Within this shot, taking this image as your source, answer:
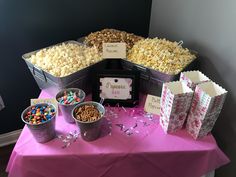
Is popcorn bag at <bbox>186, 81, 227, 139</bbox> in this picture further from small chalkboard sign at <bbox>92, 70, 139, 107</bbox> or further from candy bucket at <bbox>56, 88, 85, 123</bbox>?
candy bucket at <bbox>56, 88, 85, 123</bbox>

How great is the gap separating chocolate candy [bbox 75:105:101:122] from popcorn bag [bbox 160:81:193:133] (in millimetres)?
284

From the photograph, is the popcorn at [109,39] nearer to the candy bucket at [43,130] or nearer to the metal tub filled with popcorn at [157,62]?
the metal tub filled with popcorn at [157,62]

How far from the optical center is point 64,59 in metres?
1.20

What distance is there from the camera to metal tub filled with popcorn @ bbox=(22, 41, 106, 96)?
1.13 meters

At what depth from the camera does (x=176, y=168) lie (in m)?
1.05

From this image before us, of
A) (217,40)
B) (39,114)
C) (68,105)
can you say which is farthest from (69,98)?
(217,40)

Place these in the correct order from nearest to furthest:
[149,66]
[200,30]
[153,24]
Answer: [149,66], [200,30], [153,24]

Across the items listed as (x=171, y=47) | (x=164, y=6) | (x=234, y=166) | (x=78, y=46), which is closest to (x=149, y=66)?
(x=171, y=47)

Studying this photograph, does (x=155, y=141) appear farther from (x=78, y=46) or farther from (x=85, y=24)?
(x=85, y=24)

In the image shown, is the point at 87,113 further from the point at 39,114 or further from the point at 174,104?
the point at 174,104

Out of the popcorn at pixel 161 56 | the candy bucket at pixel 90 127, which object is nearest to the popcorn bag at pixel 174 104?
the popcorn at pixel 161 56

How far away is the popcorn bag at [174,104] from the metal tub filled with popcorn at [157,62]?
4.7 inches

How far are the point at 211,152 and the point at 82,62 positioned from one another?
72 centimetres

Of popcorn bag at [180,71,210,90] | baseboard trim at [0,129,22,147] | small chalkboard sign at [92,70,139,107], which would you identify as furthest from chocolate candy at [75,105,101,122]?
baseboard trim at [0,129,22,147]
